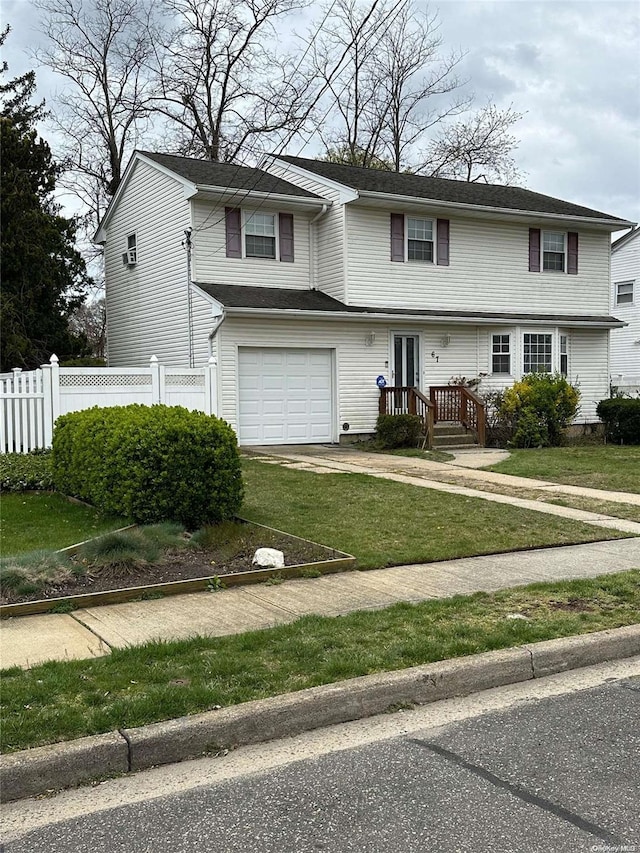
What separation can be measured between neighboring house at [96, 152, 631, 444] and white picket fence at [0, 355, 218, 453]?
2.87m

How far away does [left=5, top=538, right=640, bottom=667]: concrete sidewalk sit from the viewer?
17.9 ft

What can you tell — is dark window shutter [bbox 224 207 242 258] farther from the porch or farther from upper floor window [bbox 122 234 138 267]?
the porch

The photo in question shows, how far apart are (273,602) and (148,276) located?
17.2m

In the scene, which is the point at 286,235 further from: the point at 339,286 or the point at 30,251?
the point at 30,251

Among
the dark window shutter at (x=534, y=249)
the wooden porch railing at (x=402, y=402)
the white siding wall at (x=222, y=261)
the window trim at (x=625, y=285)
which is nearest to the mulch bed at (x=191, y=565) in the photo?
the wooden porch railing at (x=402, y=402)

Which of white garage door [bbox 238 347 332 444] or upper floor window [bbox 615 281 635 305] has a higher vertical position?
upper floor window [bbox 615 281 635 305]

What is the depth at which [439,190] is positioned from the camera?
22.7 m

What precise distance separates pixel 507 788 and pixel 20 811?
213cm

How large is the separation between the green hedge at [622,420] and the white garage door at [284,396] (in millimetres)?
7772

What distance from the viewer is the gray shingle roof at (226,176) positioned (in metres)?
20.0

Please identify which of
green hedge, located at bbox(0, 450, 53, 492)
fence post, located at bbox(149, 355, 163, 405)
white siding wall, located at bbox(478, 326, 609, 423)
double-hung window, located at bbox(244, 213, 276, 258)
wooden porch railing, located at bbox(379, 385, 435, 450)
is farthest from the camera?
white siding wall, located at bbox(478, 326, 609, 423)

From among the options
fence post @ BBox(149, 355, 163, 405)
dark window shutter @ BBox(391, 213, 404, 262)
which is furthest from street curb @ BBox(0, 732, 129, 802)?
dark window shutter @ BBox(391, 213, 404, 262)

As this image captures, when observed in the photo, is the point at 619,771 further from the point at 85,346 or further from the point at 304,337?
the point at 85,346

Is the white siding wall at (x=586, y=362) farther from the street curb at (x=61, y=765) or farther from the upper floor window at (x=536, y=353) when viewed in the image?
the street curb at (x=61, y=765)
